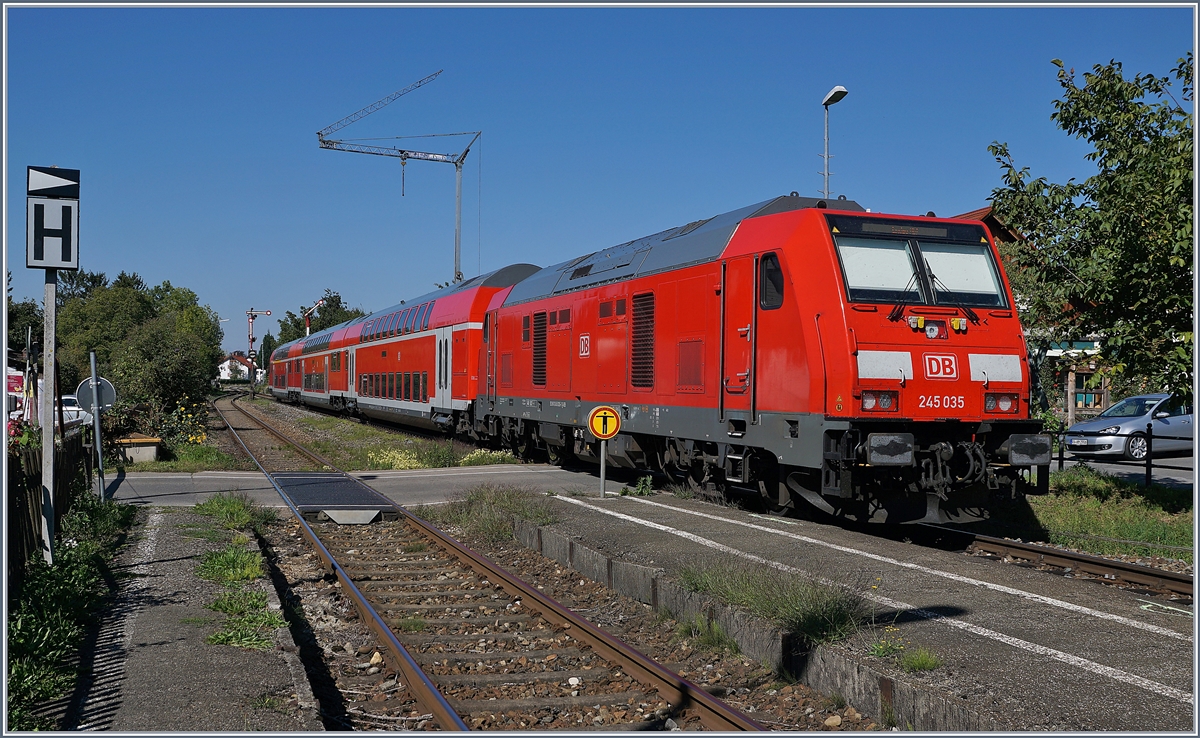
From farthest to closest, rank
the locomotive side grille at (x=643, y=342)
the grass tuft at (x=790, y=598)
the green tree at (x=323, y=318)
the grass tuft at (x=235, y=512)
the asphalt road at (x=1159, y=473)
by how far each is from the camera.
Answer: the green tree at (x=323, y=318)
the asphalt road at (x=1159, y=473)
the locomotive side grille at (x=643, y=342)
the grass tuft at (x=235, y=512)
the grass tuft at (x=790, y=598)

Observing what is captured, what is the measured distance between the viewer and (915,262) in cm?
1065

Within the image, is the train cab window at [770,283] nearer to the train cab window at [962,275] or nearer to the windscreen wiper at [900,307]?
the windscreen wiper at [900,307]

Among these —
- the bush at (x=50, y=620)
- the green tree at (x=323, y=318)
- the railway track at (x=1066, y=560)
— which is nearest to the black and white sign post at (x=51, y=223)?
the bush at (x=50, y=620)

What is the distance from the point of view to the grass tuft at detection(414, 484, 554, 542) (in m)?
11.8

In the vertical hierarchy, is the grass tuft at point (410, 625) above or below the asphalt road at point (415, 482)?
below

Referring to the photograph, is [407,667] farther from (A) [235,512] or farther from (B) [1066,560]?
(A) [235,512]

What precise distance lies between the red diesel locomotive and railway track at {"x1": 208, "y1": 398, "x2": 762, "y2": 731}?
3560 mm

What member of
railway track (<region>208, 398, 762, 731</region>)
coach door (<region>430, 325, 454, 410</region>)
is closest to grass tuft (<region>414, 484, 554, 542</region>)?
railway track (<region>208, 398, 762, 731</region>)

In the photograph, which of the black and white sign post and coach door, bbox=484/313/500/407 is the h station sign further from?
coach door, bbox=484/313/500/407

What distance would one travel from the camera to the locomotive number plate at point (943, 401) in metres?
9.99

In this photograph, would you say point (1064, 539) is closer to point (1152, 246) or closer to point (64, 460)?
point (1152, 246)

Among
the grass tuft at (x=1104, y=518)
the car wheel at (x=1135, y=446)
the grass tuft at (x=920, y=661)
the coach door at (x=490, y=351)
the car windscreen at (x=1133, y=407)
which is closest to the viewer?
the grass tuft at (x=920, y=661)

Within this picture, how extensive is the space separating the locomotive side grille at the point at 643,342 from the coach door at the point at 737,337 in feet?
6.67

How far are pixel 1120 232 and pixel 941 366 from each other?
2.96 m
